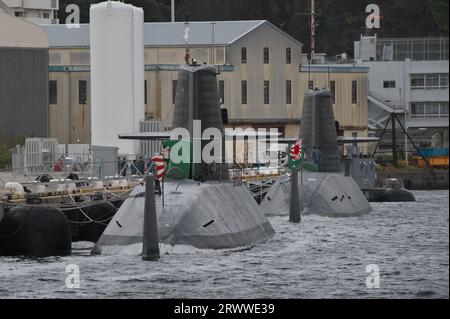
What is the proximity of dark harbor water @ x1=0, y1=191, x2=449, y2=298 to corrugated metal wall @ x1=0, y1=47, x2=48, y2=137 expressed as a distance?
2779 cm

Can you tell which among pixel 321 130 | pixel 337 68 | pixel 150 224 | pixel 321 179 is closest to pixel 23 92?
pixel 321 130

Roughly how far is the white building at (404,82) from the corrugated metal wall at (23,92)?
35.0 meters

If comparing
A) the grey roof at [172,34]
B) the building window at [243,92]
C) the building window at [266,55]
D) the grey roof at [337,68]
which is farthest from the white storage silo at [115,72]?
the grey roof at [337,68]

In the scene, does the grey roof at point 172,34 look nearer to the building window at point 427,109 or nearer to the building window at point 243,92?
the building window at point 243,92

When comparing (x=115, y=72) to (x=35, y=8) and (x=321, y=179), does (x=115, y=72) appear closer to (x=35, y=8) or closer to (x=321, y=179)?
(x=321, y=179)

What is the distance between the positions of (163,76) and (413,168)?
19915 millimetres

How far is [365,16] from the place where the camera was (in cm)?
11138

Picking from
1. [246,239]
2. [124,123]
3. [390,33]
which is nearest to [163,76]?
[124,123]

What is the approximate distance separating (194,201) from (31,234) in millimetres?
4589

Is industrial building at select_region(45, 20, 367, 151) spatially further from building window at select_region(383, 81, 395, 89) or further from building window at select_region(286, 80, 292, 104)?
building window at select_region(383, 81, 395, 89)

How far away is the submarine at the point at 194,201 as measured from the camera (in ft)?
132

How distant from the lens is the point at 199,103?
4506 cm
